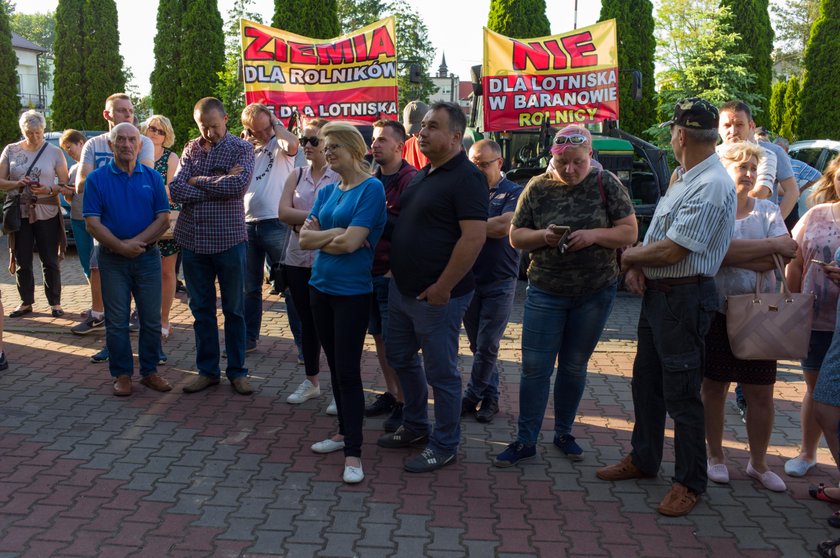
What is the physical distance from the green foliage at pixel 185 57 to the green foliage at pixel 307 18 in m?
2.80

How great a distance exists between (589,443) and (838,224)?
1.93 meters

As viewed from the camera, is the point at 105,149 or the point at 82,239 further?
the point at 82,239

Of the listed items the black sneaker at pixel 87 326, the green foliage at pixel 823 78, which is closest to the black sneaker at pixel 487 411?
the black sneaker at pixel 87 326

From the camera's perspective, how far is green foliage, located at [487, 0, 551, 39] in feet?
79.0

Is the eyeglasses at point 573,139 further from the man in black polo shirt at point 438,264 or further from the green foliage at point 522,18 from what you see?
the green foliage at point 522,18

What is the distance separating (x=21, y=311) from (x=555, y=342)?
19.9ft

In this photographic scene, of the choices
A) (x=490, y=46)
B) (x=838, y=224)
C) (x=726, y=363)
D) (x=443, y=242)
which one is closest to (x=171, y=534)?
(x=443, y=242)

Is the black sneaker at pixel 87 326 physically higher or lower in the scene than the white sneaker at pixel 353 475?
higher

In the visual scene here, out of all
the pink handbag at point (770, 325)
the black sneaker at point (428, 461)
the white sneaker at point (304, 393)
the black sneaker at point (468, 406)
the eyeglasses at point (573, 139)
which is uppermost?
the eyeglasses at point (573, 139)

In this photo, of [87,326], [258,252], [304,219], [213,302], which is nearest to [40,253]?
[87,326]

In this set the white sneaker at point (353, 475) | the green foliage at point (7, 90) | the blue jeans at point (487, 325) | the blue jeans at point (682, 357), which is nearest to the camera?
the blue jeans at point (682, 357)

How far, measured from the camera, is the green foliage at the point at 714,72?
23828 mm

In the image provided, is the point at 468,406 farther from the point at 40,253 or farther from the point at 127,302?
the point at 40,253

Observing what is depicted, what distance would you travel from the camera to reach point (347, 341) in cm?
457
